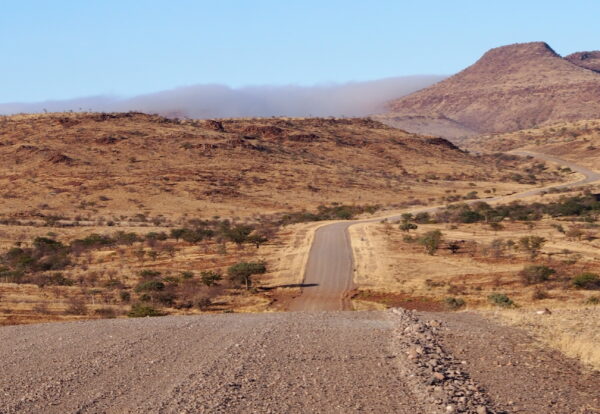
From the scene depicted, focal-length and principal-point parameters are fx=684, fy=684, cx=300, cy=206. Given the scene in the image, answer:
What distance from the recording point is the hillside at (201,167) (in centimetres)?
8925

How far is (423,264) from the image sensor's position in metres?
41.8

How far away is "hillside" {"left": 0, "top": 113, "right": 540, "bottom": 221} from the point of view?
8925 cm

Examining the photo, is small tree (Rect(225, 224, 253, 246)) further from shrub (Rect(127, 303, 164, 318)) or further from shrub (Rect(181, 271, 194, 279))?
shrub (Rect(127, 303, 164, 318))

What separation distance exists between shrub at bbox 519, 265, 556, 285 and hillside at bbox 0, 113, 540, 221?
51.8 m

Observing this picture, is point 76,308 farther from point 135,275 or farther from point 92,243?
point 92,243

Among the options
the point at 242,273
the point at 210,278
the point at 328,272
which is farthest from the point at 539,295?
the point at 210,278

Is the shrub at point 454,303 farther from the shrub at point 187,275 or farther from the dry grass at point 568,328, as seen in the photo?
the shrub at point 187,275

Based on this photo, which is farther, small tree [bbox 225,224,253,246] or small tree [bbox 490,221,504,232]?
small tree [bbox 490,221,504,232]

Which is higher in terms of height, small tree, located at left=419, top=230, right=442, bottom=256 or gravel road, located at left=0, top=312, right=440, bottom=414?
gravel road, located at left=0, top=312, right=440, bottom=414

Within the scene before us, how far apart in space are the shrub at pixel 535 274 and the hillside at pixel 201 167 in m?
51.8

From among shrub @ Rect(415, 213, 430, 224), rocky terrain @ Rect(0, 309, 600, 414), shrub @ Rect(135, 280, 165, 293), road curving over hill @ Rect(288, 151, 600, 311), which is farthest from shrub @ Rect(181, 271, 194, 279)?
shrub @ Rect(415, 213, 430, 224)

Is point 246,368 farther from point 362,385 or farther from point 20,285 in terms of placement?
point 20,285

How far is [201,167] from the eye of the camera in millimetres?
105250

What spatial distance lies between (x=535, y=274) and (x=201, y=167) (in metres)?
76.2
